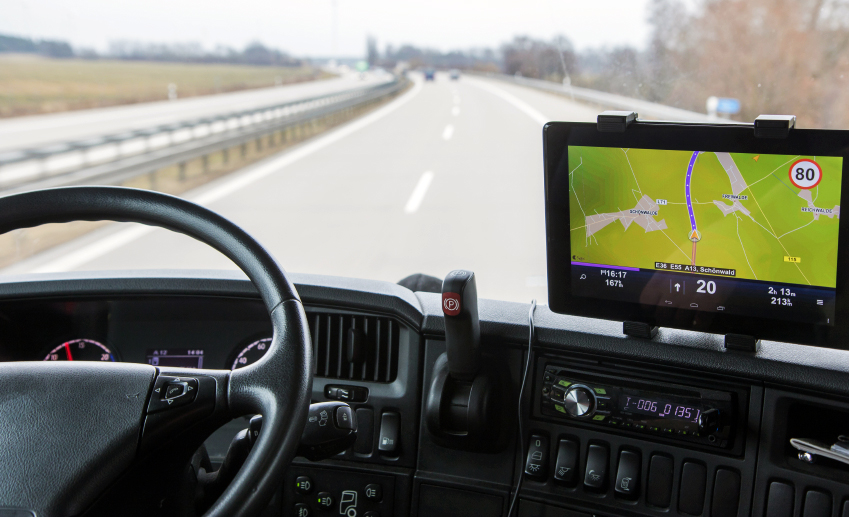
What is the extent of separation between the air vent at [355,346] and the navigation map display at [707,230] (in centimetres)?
65

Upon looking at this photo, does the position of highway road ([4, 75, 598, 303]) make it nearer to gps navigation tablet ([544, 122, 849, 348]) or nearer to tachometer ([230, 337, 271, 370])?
gps navigation tablet ([544, 122, 849, 348])

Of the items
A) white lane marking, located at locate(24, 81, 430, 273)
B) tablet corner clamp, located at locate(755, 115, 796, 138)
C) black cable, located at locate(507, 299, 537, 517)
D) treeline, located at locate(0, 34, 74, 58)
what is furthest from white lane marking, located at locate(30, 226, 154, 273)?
tablet corner clamp, located at locate(755, 115, 796, 138)

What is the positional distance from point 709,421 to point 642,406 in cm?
17

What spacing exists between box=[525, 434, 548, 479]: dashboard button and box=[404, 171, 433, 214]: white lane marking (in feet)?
9.78

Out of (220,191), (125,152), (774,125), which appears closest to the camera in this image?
(774,125)

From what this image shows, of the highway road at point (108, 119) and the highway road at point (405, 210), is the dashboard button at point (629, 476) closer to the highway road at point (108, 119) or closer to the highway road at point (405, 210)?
the highway road at point (405, 210)

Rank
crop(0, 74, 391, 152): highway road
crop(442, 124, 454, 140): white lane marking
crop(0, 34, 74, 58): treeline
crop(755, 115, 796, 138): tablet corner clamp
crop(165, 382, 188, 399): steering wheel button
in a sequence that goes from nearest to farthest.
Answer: crop(165, 382, 188, 399): steering wheel button
crop(755, 115, 796, 138): tablet corner clamp
crop(0, 34, 74, 58): treeline
crop(0, 74, 391, 152): highway road
crop(442, 124, 454, 140): white lane marking

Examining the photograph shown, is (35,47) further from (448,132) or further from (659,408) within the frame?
(448,132)

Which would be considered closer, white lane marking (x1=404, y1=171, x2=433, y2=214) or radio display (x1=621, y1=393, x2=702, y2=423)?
radio display (x1=621, y1=393, x2=702, y2=423)

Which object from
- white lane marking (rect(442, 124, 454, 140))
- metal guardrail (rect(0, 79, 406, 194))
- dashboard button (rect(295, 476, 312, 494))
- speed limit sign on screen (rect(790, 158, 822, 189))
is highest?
speed limit sign on screen (rect(790, 158, 822, 189))

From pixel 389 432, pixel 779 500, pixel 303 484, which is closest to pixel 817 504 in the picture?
pixel 779 500

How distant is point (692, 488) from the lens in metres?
1.92

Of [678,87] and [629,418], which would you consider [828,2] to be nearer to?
[678,87]

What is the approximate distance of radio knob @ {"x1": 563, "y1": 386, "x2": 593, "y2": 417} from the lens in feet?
6.57
